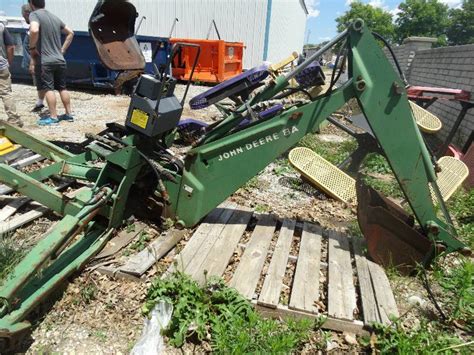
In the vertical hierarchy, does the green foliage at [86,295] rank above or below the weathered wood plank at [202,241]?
below

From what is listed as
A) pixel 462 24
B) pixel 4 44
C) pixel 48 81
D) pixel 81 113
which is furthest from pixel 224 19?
pixel 462 24

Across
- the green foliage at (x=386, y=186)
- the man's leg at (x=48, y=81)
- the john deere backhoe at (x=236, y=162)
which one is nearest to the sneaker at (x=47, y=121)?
the man's leg at (x=48, y=81)

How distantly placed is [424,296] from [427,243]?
399mm

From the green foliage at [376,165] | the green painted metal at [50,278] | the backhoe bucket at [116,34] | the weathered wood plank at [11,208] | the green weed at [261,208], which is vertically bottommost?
the green foliage at [376,165]

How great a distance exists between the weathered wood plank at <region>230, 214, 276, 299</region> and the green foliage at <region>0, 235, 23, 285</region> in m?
1.58

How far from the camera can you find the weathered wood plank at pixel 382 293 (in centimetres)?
236

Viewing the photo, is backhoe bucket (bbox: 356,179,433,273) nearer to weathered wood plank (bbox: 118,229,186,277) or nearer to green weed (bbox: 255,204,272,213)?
green weed (bbox: 255,204,272,213)

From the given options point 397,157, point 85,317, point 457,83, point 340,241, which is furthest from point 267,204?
point 457,83

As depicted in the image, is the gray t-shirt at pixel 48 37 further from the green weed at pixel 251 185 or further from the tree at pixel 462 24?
the tree at pixel 462 24

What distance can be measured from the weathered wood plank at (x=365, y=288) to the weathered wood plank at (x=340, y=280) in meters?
0.07

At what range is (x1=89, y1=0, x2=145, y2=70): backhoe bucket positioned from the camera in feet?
10.7

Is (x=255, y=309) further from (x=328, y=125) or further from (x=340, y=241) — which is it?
(x=328, y=125)

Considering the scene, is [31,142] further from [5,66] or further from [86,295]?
[5,66]

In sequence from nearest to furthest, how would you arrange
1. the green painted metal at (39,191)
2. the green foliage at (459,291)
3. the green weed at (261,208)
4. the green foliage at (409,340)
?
the green foliage at (409,340) → the green foliage at (459,291) → the green painted metal at (39,191) → the green weed at (261,208)
